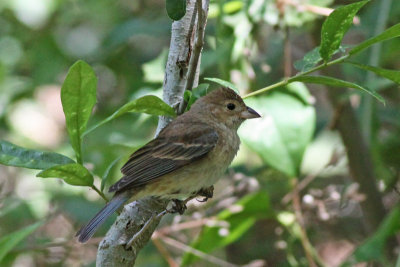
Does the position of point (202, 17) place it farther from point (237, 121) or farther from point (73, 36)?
point (73, 36)

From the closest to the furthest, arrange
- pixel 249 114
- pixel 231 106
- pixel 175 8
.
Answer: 1. pixel 175 8
2. pixel 249 114
3. pixel 231 106

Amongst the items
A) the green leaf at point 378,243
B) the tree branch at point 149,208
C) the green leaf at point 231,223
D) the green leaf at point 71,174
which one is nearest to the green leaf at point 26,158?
the green leaf at point 71,174

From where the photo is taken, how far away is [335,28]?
92.5 inches

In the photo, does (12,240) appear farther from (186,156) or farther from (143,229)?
(143,229)

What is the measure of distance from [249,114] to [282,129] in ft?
0.66

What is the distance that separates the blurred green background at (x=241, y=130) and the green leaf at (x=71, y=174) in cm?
58

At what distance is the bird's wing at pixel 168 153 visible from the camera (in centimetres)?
309

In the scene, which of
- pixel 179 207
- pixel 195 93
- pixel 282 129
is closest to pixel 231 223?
pixel 282 129

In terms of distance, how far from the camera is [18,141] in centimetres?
550

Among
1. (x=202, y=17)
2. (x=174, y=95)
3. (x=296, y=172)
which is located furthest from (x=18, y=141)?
(x=202, y=17)

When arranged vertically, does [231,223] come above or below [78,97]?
below

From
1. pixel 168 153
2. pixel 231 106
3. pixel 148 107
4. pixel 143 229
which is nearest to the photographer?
pixel 143 229

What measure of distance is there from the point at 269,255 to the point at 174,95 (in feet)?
10.6

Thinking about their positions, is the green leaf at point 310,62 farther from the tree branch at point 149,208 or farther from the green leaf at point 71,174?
the green leaf at point 71,174
